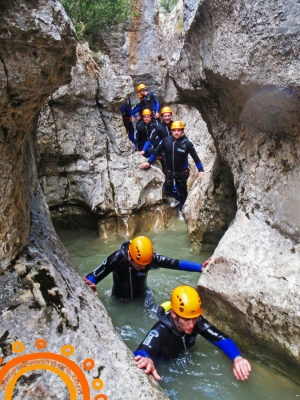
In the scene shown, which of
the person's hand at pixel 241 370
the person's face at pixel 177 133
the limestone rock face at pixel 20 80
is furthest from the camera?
the person's face at pixel 177 133

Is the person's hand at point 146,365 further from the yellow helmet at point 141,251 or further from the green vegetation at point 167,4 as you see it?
the green vegetation at point 167,4

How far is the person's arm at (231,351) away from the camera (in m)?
3.52

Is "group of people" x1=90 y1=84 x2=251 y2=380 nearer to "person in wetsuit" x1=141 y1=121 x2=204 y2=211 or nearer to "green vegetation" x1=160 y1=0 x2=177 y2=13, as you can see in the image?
"person in wetsuit" x1=141 y1=121 x2=204 y2=211

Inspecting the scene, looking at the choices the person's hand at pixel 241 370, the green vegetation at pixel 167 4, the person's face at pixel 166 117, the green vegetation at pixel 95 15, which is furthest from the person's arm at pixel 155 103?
the green vegetation at pixel 167 4

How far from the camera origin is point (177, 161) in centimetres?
834

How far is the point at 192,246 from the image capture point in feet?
24.5

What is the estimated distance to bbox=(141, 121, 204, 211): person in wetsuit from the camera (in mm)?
8109

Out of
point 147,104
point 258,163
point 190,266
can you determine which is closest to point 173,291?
point 190,266

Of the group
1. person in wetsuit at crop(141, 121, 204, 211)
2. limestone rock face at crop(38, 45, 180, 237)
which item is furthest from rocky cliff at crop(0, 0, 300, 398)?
limestone rock face at crop(38, 45, 180, 237)

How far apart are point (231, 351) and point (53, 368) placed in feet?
6.16

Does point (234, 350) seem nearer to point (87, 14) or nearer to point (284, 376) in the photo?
point (284, 376)

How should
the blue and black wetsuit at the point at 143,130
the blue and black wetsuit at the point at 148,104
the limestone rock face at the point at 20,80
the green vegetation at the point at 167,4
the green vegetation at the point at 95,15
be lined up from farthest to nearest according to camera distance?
the green vegetation at the point at 167,4
the blue and black wetsuit at the point at 148,104
the blue and black wetsuit at the point at 143,130
the green vegetation at the point at 95,15
the limestone rock face at the point at 20,80

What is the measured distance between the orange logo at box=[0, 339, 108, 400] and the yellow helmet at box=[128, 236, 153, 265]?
6.72 feet

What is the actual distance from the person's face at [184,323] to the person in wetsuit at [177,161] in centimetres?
461
